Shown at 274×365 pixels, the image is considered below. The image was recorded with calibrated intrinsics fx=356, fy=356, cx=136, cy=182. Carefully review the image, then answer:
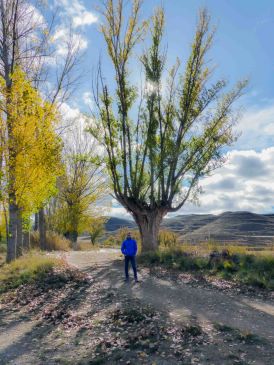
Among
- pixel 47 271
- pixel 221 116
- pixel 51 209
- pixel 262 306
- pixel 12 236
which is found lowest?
pixel 262 306

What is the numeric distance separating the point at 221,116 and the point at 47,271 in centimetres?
1362

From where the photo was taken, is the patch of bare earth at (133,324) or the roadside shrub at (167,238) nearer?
the patch of bare earth at (133,324)

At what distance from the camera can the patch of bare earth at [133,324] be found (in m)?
7.39

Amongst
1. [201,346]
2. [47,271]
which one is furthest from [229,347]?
[47,271]

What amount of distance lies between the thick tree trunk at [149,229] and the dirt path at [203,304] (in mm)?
6256

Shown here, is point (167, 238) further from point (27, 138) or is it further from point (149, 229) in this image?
point (27, 138)

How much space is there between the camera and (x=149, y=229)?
71.7 feet

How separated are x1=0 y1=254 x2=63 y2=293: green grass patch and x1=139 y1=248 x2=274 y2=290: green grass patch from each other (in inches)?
212

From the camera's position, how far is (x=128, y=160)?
22.3 metres

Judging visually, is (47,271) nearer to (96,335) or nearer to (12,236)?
(12,236)

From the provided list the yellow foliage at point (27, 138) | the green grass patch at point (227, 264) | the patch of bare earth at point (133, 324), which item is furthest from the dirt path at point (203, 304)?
the yellow foliage at point (27, 138)

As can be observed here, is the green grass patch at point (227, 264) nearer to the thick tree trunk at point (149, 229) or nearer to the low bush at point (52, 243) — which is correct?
the thick tree trunk at point (149, 229)

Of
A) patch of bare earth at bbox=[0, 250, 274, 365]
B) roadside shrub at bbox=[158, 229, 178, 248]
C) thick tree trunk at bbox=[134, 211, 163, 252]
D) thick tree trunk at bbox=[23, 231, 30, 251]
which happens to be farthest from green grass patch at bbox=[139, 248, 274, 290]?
thick tree trunk at bbox=[23, 231, 30, 251]

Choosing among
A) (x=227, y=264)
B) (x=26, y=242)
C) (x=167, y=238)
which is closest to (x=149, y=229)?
(x=227, y=264)
